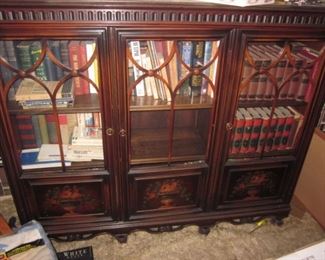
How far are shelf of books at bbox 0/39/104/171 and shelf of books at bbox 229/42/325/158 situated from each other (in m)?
0.72

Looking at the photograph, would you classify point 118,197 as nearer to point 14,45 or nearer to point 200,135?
point 200,135

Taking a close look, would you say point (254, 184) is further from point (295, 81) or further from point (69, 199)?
A: point (69, 199)

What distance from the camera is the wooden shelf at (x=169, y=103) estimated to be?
1360 millimetres

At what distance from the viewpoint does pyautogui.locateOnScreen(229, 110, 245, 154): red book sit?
5.02 feet

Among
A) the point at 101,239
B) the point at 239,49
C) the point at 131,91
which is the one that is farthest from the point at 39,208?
the point at 239,49

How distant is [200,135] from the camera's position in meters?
1.67

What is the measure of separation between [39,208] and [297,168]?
1452 mm

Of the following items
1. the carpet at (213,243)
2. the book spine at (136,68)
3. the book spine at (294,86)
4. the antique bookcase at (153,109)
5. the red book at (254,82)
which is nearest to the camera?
the antique bookcase at (153,109)

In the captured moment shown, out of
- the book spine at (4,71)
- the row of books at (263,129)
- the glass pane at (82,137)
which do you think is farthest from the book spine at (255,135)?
the book spine at (4,71)

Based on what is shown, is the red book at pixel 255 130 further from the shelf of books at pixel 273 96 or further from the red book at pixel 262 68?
the red book at pixel 262 68

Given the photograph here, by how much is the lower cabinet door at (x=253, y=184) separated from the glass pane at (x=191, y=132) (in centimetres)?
20

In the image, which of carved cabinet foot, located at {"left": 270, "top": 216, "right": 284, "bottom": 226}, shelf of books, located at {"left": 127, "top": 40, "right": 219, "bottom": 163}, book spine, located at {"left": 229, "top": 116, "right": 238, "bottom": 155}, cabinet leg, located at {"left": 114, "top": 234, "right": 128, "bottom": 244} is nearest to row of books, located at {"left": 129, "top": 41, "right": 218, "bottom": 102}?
shelf of books, located at {"left": 127, "top": 40, "right": 219, "bottom": 163}

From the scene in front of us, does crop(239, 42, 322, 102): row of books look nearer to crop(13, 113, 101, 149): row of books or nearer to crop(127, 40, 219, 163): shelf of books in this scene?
crop(127, 40, 219, 163): shelf of books

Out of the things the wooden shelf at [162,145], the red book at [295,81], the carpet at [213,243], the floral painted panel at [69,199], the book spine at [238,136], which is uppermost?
the red book at [295,81]
